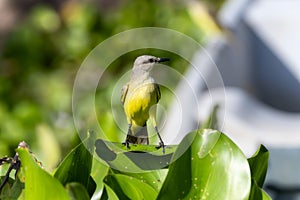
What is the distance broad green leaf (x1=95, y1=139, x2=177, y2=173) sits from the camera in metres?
0.72

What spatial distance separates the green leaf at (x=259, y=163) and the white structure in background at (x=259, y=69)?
1.71 m

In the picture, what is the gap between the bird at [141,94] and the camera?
2.17 ft

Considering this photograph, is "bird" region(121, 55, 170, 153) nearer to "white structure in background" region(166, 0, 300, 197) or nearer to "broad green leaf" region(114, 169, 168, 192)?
"broad green leaf" region(114, 169, 168, 192)

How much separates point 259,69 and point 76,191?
9.58 ft

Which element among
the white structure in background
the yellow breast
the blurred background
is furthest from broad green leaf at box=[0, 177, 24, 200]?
the blurred background

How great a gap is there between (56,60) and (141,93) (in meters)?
2.82

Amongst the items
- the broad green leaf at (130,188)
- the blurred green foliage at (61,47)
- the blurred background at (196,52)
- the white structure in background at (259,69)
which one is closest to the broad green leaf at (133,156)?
the broad green leaf at (130,188)

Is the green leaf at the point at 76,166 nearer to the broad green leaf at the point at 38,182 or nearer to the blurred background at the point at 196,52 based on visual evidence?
the broad green leaf at the point at 38,182

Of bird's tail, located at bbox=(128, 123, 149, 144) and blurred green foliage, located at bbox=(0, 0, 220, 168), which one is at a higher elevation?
blurred green foliage, located at bbox=(0, 0, 220, 168)

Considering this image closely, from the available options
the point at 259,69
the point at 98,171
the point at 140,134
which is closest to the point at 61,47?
the point at 259,69

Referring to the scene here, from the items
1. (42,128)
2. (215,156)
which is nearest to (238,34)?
(42,128)

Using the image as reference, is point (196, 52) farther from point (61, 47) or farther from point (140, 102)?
point (140, 102)

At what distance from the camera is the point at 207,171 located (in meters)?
0.73

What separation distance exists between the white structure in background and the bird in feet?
5.96
